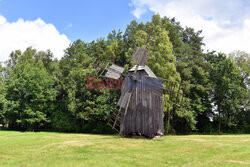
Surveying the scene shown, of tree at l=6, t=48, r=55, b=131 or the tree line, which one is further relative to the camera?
tree at l=6, t=48, r=55, b=131

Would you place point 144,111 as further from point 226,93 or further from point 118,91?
point 226,93

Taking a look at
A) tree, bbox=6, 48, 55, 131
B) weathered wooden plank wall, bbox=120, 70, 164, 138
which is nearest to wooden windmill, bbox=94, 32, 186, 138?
weathered wooden plank wall, bbox=120, 70, 164, 138

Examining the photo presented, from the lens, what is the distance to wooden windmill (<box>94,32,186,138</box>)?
17297mm

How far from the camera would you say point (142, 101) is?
17.6 m

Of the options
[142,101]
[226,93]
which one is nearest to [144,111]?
[142,101]

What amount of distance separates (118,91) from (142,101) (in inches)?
486

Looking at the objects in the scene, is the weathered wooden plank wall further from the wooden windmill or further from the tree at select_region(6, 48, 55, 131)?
the tree at select_region(6, 48, 55, 131)

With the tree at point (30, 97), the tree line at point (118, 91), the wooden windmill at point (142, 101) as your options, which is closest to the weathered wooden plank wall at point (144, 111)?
the wooden windmill at point (142, 101)

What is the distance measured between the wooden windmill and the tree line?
24.0 feet

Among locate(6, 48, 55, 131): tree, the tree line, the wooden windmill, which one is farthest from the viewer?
locate(6, 48, 55, 131): tree

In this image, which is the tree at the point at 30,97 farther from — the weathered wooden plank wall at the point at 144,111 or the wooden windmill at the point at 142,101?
the weathered wooden plank wall at the point at 144,111

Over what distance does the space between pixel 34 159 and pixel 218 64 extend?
2797 cm

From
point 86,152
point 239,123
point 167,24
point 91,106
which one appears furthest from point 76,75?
point 239,123

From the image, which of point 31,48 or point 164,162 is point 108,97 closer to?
point 164,162
